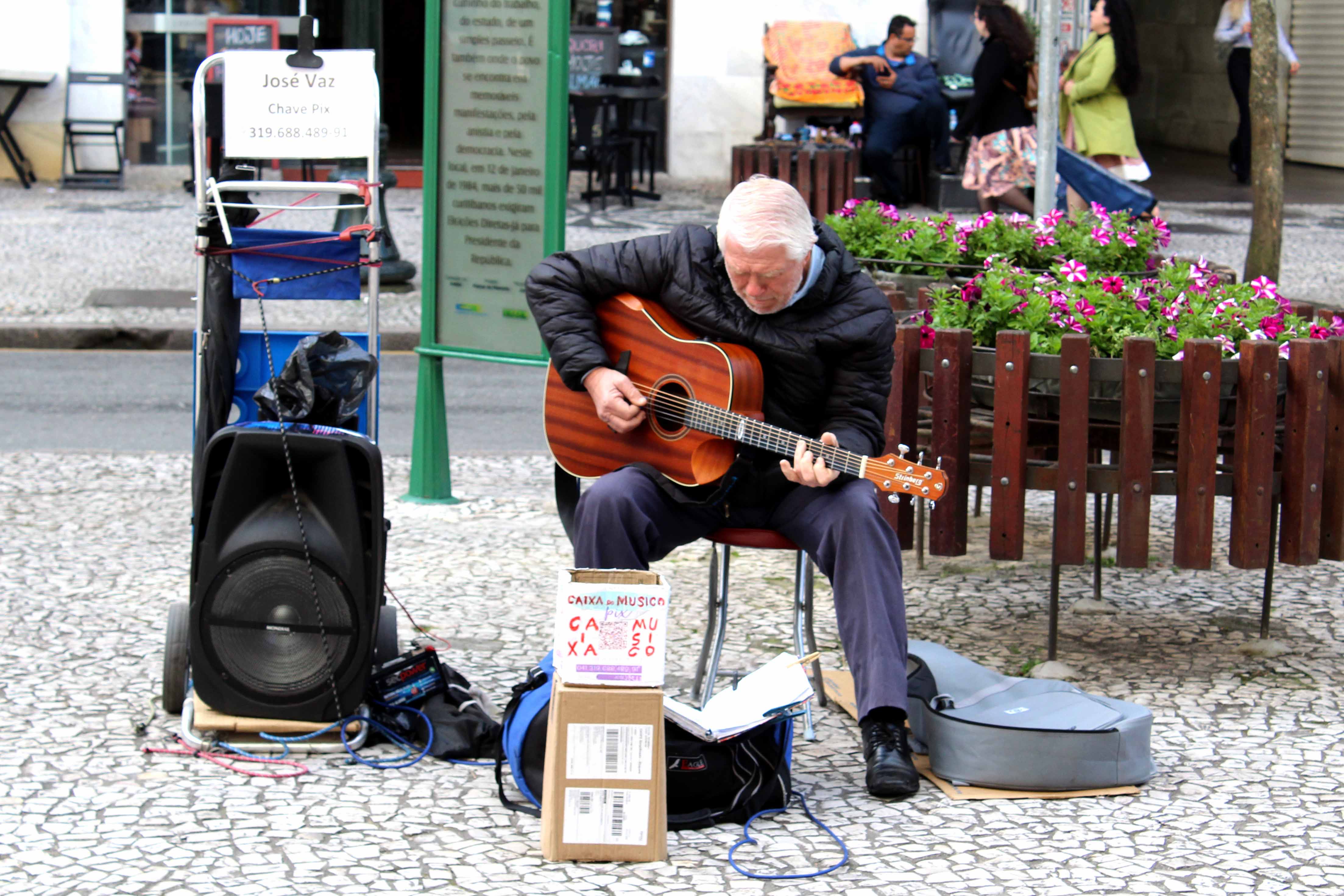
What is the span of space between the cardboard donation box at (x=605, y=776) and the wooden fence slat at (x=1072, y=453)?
1576mm

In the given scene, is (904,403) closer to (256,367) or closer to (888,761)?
(888,761)

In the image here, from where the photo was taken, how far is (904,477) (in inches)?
152

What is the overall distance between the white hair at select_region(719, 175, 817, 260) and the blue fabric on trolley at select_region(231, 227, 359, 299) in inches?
41.3

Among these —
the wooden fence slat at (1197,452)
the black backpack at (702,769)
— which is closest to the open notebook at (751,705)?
the black backpack at (702,769)

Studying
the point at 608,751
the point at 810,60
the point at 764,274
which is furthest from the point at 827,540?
the point at 810,60

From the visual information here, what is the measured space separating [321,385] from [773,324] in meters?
1.11

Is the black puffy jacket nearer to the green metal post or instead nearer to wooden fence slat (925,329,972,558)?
wooden fence slat (925,329,972,558)

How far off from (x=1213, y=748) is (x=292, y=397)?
2.41 meters

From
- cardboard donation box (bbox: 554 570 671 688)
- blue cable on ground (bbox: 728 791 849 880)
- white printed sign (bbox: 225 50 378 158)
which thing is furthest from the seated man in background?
cardboard donation box (bbox: 554 570 671 688)

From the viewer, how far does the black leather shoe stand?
3666 mm

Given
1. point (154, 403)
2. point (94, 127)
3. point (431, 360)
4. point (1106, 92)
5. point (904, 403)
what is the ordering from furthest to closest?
point (94, 127), point (1106, 92), point (154, 403), point (431, 360), point (904, 403)

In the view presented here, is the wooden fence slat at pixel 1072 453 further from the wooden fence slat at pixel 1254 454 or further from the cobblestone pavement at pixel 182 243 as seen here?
the cobblestone pavement at pixel 182 243

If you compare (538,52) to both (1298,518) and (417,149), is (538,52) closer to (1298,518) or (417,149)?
(1298,518)

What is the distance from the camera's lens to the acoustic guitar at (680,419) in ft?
12.8
